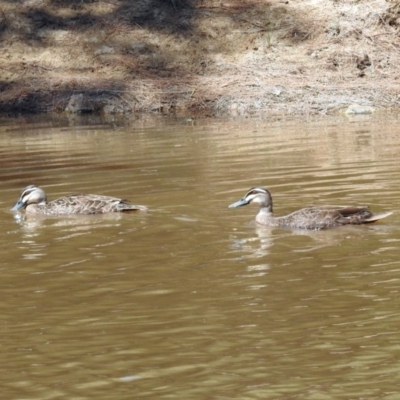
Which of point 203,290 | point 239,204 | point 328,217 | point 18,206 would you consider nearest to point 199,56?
point 18,206

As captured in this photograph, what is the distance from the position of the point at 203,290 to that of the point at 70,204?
14.6 feet

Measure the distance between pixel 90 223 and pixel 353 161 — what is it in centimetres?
509

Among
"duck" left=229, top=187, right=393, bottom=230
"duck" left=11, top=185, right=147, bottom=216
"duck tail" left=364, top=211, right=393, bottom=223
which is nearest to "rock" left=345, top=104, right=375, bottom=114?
"duck" left=11, top=185, right=147, bottom=216

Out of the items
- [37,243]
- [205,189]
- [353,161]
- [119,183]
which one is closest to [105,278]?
[37,243]

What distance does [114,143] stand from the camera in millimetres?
20406

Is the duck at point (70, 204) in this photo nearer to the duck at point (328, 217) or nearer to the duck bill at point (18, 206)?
the duck bill at point (18, 206)

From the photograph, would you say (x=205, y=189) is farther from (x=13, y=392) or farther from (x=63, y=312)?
(x=13, y=392)

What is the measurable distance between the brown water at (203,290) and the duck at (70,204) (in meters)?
0.21

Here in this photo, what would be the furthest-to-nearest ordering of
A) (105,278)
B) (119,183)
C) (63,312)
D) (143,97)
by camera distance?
(143,97) → (119,183) → (105,278) → (63,312)

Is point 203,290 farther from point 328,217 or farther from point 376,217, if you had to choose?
point 376,217

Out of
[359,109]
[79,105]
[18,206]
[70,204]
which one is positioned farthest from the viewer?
[79,105]

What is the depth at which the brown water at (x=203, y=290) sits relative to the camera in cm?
656

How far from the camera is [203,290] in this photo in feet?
28.2

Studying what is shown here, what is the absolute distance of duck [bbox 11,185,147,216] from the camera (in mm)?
12508
